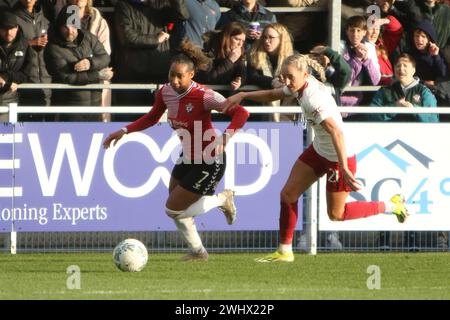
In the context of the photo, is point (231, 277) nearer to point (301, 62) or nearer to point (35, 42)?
point (301, 62)

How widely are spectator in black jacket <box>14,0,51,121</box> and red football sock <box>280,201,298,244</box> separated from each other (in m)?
3.93

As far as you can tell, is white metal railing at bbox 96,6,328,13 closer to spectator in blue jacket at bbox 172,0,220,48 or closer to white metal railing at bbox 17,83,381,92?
spectator in blue jacket at bbox 172,0,220,48

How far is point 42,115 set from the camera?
15383 mm

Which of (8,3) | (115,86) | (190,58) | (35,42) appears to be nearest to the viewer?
(190,58)

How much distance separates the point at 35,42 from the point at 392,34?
16.1 ft

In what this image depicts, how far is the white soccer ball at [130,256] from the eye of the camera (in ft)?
41.2

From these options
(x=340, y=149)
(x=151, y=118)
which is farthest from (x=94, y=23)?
(x=340, y=149)

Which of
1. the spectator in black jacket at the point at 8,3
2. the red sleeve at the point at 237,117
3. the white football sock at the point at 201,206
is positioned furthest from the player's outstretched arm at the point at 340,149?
the spectator in black jacket at the point at 8,3

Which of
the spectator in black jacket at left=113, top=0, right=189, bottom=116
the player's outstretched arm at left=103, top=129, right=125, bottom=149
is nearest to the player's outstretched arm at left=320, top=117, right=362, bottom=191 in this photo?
the player's outstretched arm at left=103, top=129, right=125, bottom=149

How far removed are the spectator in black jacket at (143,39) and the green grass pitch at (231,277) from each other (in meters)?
2.69

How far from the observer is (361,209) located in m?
13.4

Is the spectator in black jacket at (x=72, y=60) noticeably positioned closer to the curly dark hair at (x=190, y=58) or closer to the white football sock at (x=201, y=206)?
the curly dark hair at (x=190, y=58)

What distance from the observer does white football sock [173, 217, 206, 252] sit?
1360cm

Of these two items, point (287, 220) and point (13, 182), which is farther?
point (13, 182)
